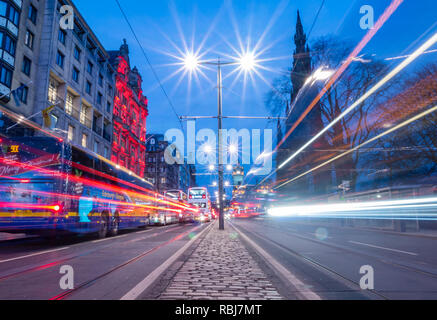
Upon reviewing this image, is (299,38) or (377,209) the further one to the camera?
(299,38)

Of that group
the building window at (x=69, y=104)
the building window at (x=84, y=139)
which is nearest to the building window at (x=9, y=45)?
the building window at (x=69, y=104)

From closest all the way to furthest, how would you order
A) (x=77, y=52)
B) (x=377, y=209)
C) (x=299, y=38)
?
(x=377, y=209), (x=77, y=52), (x=299, y=38)

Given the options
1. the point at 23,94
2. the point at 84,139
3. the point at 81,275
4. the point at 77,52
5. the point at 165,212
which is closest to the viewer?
the point at 81,275

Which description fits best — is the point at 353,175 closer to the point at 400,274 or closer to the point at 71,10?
the point at 400,274

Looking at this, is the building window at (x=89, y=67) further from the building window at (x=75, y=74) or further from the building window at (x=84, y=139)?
the building window at (x=84, y=139)

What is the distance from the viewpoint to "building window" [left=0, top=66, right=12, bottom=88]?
72.3ft

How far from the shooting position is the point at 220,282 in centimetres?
472

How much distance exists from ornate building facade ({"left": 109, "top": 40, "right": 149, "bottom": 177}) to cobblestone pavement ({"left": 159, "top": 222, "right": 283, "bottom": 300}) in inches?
1505

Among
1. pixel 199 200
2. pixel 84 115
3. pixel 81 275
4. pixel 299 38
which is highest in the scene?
pixel 299 38

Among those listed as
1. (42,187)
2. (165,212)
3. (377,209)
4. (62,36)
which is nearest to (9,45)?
(62,36)

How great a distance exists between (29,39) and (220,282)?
2878cm

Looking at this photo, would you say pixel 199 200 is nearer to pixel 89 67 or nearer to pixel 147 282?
pixel 89 67
